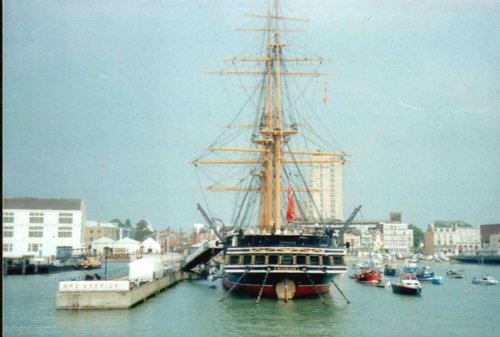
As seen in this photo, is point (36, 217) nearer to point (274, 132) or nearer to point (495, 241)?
point (274, 132)

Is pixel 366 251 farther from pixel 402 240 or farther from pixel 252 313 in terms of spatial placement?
pixel 252 313

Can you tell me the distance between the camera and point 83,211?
107 meters

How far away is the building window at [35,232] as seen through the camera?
321 feet

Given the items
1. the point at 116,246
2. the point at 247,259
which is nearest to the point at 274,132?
the point at 247,259

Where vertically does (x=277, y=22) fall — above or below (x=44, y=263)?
above

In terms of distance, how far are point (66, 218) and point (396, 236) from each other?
371ft

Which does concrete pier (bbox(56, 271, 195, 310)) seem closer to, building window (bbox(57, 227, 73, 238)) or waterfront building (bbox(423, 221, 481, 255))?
building window (bbox(57, 227, 73, 238))

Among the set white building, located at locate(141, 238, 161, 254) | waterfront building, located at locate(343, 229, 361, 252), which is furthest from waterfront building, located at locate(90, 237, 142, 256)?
waterfront building, located at locate(343, 229, 361, 252)

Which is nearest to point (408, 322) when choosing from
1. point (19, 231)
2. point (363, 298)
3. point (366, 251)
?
point (363, 298)

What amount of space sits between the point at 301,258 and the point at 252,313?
6615mm

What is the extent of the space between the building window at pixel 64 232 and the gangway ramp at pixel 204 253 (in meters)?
39.7

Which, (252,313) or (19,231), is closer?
(252,313)

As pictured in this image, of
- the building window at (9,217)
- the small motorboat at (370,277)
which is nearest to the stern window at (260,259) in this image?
the small motorboat at (370,277)

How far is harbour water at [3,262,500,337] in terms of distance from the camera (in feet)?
99.4
